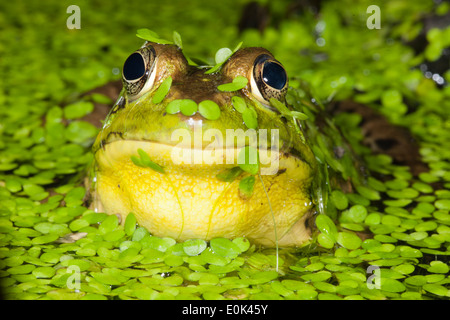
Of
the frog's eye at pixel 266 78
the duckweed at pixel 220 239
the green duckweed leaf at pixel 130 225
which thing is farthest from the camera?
the green duckweed leaf at pixel 130 225

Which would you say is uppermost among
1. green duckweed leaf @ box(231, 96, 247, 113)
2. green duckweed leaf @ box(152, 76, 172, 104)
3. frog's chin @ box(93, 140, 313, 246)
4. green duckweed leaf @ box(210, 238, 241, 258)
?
green duckweed leaf @ box(152, 76, 172, 104)

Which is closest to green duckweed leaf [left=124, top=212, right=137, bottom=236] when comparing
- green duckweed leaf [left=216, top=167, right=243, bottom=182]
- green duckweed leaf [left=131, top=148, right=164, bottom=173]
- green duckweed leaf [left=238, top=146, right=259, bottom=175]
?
green duckweed leaf [left=131, top=148, right=164, bottom=173]

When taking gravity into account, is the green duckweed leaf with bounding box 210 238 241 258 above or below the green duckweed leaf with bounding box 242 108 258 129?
below

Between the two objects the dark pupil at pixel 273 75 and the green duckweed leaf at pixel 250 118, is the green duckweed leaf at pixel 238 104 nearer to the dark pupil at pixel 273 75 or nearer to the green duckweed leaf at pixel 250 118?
the green duckweed leaf at pixel 250 118

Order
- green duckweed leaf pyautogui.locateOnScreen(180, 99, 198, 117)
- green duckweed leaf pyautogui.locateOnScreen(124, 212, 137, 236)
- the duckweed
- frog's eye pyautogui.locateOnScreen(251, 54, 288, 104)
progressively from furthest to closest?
green duckweed leaf pyautogui.locateOnScreen(124, 212, 137, 236) < frog's eye pyautogui.locateOnScreen(251, 54, 288, 104) < the duckweed < green duckweed leaf pyautogui.locateOnScreen(180, 99, 198, 117)

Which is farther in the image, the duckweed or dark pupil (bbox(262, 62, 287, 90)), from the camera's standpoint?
dark pupil (bbox(262, 62, 287, 90))

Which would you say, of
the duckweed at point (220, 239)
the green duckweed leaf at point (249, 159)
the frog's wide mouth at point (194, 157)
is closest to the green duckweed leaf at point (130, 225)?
the duckweed at point (220, 239)

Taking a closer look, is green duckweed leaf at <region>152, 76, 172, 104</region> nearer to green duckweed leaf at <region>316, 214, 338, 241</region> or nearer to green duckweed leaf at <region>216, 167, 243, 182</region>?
green duckweed leaf at <region>216, 167, 243, 182</region>
